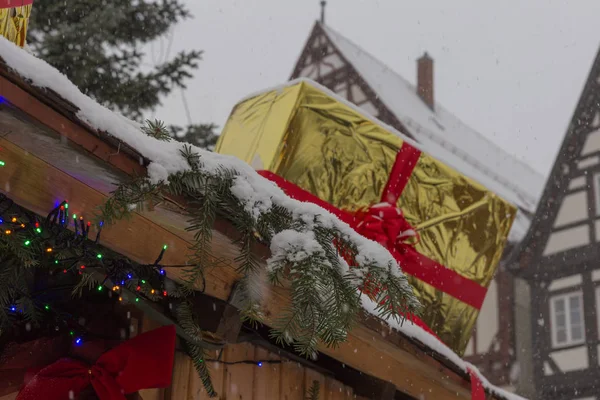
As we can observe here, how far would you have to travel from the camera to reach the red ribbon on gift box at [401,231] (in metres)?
3.94

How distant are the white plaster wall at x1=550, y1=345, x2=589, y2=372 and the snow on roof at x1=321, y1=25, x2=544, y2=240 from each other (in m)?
3.91

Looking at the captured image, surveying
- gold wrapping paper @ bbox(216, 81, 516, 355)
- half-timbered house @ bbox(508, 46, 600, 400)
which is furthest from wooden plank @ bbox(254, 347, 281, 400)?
half-timbered house @ bbox(508, 46, 600, 400)

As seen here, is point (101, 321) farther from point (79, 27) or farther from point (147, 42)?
point (147, 42)

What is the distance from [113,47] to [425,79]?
49.0 ft

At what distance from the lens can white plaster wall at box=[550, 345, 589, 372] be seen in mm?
14281

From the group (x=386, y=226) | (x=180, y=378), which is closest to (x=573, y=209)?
(x=386, y=226)

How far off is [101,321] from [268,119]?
1546mm

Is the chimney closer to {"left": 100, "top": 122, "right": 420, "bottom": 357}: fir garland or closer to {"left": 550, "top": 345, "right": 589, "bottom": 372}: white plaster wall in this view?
{"left": 550, "top": 345, "right": 589, "bottom": 372}: white plaster wall

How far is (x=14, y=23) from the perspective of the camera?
10.2 ft

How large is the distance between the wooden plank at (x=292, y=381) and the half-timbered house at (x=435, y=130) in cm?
→ 1292

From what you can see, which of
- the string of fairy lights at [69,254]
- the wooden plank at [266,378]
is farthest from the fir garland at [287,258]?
the wooden plank at [266,378]

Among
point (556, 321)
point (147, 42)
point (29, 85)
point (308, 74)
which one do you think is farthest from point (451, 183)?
point (308, 74)

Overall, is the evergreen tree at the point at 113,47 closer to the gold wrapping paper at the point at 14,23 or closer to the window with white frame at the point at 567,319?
the gold wrapping paper at the point at 14,23

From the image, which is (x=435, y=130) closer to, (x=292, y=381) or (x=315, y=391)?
(x=292, y=381)
